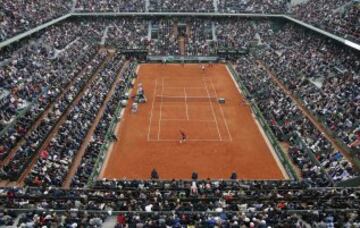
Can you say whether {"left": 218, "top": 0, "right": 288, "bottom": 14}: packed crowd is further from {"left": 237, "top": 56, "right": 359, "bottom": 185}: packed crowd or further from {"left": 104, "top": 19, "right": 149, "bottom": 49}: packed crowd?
{"left": 237, "top": 56, "right": 359, "bottom": 185}: packed crowd

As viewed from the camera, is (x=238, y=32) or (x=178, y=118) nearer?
(x=178, y=118)

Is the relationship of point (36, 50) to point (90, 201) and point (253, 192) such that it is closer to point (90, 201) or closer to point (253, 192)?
point (90, 201)

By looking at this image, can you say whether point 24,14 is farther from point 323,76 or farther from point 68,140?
point 323,76

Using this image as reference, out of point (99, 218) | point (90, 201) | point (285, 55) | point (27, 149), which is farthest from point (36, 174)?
point (285, 55)

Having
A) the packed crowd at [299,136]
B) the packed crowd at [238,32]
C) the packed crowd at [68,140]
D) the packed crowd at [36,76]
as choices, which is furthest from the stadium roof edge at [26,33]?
the packed crowd at [299,136]

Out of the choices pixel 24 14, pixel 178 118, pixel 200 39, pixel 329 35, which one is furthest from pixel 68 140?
pixel 200 39

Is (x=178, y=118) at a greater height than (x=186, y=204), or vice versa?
(x=178, y=118)
